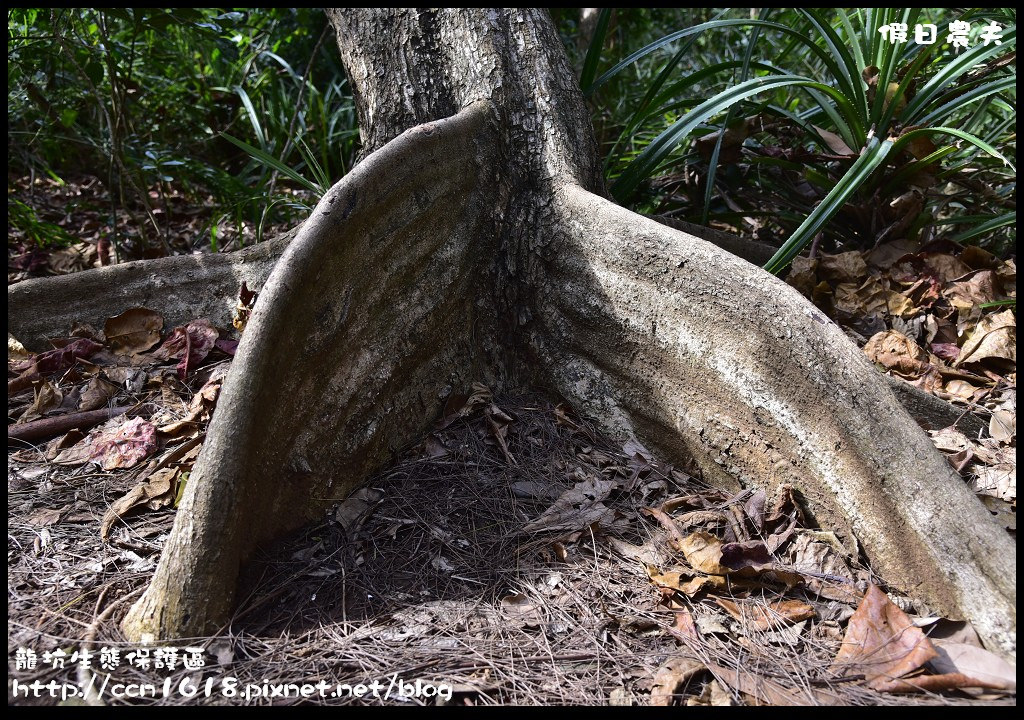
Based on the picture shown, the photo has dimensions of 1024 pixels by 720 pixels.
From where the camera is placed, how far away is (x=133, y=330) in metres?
2.91

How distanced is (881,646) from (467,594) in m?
1.00

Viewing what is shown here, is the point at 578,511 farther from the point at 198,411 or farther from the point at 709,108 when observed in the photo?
the point at 709,108

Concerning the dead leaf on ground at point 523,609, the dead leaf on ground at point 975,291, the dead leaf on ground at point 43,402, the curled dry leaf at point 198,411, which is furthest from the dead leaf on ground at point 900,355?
the dead leaf on ground at point 43,402

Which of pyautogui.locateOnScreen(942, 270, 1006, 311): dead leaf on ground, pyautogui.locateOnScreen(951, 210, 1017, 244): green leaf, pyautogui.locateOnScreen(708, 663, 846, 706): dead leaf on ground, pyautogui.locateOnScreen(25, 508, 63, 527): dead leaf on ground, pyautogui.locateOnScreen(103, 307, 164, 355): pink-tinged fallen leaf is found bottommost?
pyautogui.locateOnScreen(25, 508, 63, 527): dead leaf on ground

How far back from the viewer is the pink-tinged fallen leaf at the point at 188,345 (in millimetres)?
2701

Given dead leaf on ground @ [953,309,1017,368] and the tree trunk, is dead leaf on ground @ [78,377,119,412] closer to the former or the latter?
the tree trunk

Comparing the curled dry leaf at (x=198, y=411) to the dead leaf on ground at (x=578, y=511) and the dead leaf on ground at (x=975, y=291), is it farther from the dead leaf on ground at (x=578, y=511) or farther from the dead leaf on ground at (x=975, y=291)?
the dead leaf on ground at (x=975, y=291)

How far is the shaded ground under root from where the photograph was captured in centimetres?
160

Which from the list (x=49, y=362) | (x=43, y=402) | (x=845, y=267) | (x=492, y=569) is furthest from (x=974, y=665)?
(x=49, y=362)

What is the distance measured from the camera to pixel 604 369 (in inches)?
98.7

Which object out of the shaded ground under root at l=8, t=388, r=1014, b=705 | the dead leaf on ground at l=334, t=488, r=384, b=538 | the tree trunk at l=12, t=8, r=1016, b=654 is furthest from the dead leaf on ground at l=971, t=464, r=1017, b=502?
the dead leaf on ground at l=334, t=488, r=384, b=538

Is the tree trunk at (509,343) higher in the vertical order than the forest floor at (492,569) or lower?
higher

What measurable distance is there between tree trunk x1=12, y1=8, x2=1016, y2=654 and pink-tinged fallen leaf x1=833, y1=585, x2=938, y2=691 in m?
0.16

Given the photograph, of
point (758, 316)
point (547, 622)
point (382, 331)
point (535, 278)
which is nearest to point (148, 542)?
point (382, 331)
